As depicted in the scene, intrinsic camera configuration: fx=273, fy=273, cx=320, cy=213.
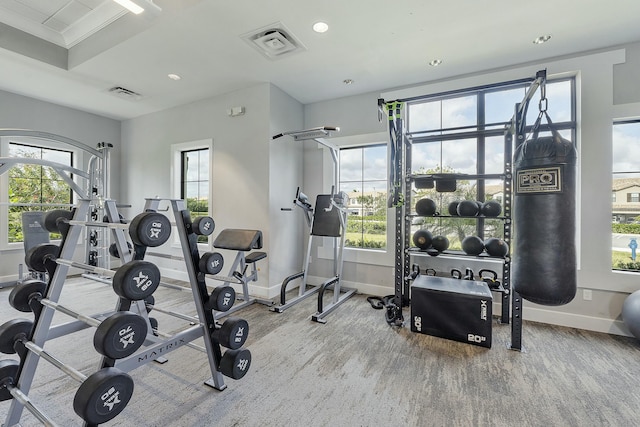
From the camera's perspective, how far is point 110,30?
2.90 m

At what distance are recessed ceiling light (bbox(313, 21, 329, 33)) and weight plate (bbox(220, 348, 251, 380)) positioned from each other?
280 cm

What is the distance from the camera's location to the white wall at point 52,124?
162 inches

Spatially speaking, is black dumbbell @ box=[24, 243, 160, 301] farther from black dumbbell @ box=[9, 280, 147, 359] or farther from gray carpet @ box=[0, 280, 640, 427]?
gray carpet @ box=[0, 280, 640, 427]

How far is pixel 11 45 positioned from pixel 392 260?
5104 mm

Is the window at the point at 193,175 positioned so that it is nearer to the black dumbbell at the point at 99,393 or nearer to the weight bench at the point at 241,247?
the weight bench at the point at 241,247

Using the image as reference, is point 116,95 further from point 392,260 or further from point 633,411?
point 633,411

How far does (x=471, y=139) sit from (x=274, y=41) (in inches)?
104

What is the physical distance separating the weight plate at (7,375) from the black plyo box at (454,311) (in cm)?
293

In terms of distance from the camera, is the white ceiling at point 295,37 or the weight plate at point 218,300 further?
the white ceiling at point 295,37

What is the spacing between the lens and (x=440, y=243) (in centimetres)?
304

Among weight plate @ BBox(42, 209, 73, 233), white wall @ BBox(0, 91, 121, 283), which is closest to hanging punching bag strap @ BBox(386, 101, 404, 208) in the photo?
weight plate @ BBox(42, 209, 73, 233)

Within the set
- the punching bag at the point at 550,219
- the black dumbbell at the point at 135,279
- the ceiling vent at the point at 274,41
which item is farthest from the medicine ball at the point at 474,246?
the black dumbbell at the point at 135,279

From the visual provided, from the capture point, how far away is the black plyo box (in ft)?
8.13

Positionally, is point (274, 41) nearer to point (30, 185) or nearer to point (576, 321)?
point (576, 321)
